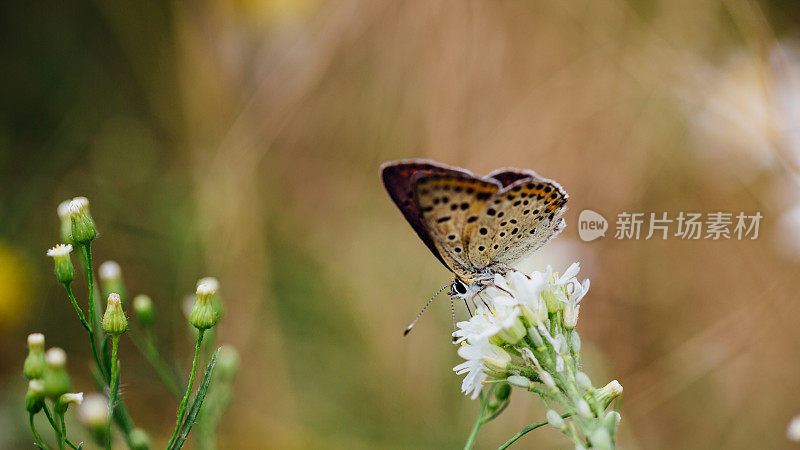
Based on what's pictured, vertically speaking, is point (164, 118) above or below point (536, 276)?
above

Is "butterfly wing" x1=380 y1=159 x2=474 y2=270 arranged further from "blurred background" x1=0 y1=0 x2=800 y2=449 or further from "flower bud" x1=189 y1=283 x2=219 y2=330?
"blurred background" x1=0 y1=0 x2=800 y2=449

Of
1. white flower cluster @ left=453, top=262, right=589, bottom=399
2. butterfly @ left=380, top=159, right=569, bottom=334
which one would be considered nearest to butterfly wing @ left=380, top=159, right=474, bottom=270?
butterfly @ left=380, top=159, right=569, bottom=334

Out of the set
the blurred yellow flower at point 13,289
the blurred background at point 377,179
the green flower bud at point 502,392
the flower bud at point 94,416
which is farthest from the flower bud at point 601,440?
the blurred yellow flower at point 13,289

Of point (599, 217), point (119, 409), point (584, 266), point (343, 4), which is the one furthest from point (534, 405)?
point (343, 4)

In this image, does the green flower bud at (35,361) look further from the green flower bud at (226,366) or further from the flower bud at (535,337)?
the flower bud at (535,337)

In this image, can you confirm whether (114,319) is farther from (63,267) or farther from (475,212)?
(475,212)

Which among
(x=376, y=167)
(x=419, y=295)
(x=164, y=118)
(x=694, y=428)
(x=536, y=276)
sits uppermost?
(x=164, y=118)

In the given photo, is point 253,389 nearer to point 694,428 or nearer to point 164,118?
point 164,118
